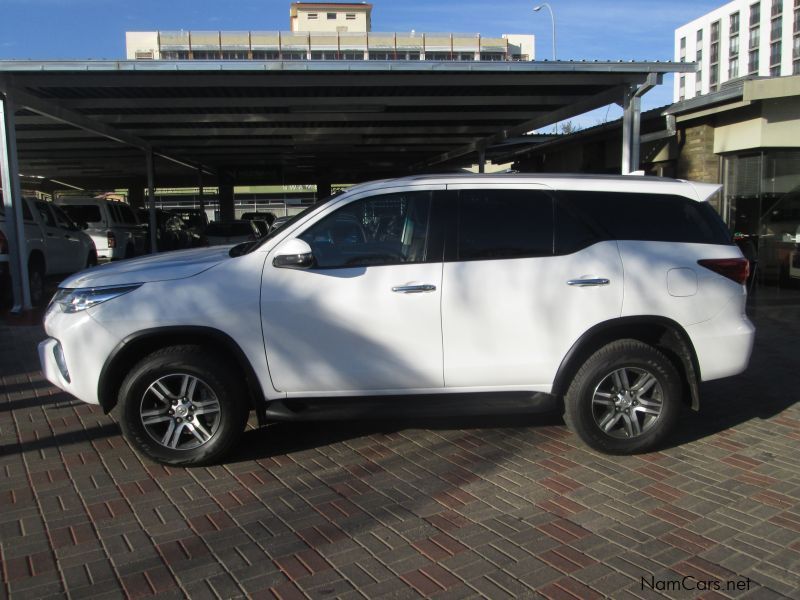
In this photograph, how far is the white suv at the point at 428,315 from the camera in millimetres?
4445

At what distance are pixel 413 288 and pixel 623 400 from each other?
1666mm

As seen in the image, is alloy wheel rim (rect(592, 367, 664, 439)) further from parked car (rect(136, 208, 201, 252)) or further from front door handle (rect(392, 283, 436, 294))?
parked car (rect(136, 208, 201, 252))

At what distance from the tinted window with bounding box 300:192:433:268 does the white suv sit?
1cm

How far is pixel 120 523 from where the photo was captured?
3.88 metres

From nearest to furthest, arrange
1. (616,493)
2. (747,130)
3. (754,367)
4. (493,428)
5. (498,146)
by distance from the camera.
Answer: (616,493) → (493,428) → (754,367) → (747,130) → (498,146)

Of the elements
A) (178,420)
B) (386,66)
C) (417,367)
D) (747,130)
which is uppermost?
(386,66)

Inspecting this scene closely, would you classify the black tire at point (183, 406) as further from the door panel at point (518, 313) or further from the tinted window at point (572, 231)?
the tinted window at point (572, 231)

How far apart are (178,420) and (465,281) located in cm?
210

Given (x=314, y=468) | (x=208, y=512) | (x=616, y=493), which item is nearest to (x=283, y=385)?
(x=314, y=468)

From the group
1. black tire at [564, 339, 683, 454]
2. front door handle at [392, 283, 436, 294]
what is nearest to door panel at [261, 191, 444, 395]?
front door handle at [392, 283, 436, 294]

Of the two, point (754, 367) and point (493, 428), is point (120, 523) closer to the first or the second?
point (493, 428)

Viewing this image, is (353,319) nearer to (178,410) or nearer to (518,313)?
(518,313)

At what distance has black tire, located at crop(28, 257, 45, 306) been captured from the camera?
37.7 ft

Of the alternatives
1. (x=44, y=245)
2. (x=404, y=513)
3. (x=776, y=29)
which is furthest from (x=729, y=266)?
(x=776, y=29)
